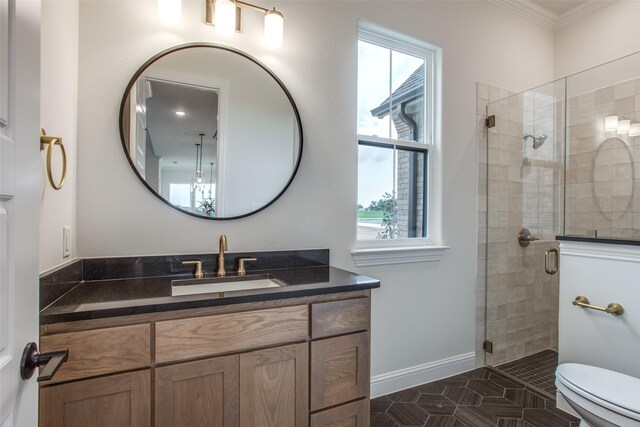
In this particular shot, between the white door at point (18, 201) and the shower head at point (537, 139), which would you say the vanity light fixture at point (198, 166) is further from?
the shower head at point (537, 139)

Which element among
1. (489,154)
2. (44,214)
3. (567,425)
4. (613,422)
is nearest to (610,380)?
(613,422)

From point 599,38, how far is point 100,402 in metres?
4.09

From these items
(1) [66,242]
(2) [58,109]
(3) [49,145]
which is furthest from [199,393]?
(2) [58,109]

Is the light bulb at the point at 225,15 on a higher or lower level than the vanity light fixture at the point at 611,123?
higher

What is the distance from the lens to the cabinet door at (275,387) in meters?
1.23

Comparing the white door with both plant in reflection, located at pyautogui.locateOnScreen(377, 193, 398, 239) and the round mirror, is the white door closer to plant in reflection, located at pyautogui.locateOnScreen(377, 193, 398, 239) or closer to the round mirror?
the round mirror

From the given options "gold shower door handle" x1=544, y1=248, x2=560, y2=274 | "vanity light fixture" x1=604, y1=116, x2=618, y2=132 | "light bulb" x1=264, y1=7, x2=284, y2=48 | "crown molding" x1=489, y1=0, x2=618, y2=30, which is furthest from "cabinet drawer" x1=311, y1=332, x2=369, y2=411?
"crown molding" x1=489, y1=0, x2=618, y2=30

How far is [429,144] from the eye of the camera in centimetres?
243

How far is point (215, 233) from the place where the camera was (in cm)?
171

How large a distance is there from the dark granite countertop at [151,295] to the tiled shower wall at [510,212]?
1.60 metres

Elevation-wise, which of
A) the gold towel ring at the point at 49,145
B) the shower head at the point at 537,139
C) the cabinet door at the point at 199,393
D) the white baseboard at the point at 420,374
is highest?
the shower head at the point at 537,139

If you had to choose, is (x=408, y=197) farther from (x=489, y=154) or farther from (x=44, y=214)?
(x=44, y=214)

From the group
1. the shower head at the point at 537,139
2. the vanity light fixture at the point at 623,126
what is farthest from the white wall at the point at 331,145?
the vanity light fixture at the point at 623,126

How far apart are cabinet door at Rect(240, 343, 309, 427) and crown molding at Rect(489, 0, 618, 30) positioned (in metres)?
3.05
